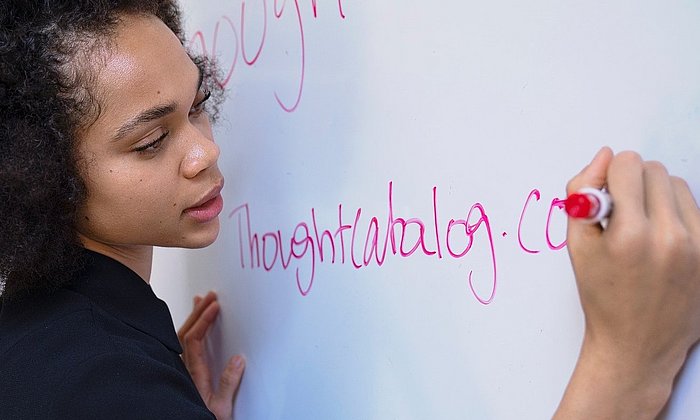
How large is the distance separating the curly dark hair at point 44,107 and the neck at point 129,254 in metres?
0.05

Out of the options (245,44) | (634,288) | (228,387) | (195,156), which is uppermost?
(245,44)

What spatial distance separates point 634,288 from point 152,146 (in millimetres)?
359

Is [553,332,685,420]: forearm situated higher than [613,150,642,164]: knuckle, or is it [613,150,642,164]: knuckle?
[613,150,642,164]: knuckle

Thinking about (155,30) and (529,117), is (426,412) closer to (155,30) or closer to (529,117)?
(529,117)

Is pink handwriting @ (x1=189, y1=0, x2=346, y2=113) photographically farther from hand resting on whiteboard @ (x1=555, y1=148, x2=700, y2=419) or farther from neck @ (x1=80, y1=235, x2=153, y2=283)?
hand resting on whiteboard @ (x1=555, y1=148, x2=700, y2=419)

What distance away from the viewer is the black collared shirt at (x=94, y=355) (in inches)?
21.5

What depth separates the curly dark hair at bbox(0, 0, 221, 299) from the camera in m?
0.61

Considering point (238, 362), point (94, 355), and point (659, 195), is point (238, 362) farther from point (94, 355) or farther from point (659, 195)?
point (659, 195)

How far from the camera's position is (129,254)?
72 cm

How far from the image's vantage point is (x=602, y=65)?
0.50 metres

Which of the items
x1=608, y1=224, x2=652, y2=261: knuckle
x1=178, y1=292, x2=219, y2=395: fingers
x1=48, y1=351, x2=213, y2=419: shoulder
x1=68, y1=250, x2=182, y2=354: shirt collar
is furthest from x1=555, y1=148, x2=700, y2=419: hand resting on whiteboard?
x1=178, y1=292, x2=219, y2=395: fingers

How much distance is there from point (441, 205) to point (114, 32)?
10.6 inches

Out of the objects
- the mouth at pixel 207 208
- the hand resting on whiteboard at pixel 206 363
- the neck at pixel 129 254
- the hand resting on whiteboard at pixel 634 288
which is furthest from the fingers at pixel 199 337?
the hand resting on whiteboard at pixel 634 288

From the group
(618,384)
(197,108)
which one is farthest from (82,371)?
(618,384)
